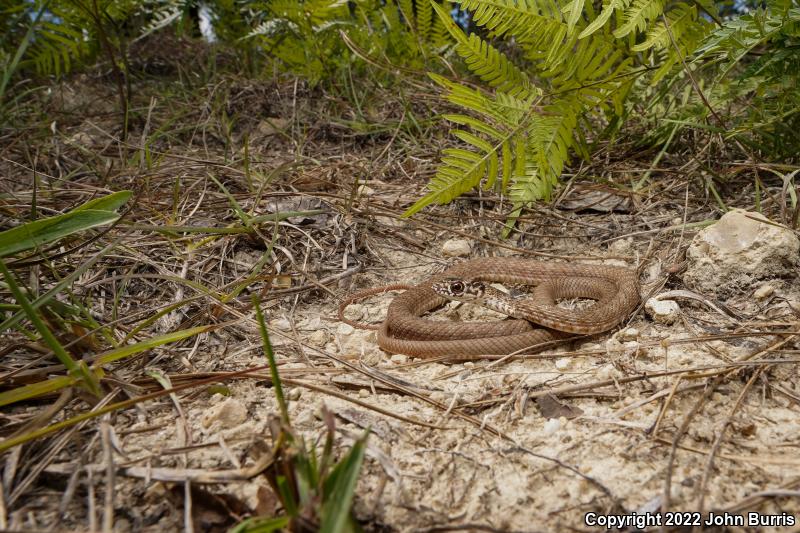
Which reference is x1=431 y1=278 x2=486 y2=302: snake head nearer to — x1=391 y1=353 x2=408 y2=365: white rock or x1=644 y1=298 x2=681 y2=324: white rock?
x1=391 y1=353 x2=408 y2=365: white rock

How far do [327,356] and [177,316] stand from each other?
1010mm

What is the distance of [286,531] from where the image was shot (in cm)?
163

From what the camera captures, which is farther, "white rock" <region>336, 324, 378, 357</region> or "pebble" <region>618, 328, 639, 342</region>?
"white rock" <region>336, 324, 378, 357</region>

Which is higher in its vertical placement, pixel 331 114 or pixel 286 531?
pixel 331 114

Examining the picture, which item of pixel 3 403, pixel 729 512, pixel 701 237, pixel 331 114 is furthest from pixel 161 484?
pixel 331 114

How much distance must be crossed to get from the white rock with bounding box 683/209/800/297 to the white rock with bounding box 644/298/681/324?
0.29 m

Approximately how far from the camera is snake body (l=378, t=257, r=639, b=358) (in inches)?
124

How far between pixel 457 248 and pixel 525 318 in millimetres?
1089

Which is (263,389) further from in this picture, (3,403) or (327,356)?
(3,403)

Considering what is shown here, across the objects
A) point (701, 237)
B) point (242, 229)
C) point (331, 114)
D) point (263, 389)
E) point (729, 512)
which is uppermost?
point (331, 114)

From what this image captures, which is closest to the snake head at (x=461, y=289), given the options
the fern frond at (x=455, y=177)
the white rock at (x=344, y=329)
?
the fern frond at (x=455, y=177)

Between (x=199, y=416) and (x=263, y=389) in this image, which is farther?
(x=263, y=389)

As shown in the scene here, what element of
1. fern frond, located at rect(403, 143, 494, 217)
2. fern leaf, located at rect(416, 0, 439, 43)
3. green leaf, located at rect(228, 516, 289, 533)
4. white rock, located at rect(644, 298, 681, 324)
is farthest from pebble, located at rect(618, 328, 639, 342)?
fern leaf, located at rect(416, 0, 439, 43)

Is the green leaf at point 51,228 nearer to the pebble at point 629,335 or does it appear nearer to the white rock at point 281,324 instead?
the white rock at point 281,324
